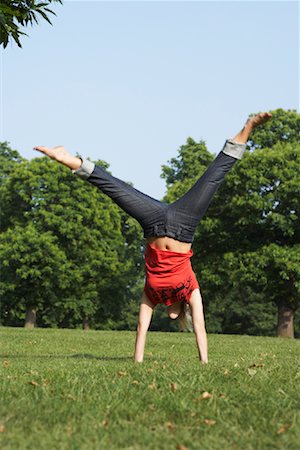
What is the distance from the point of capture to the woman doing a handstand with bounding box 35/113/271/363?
7.94 meters

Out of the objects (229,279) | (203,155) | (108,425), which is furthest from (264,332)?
(108,425)

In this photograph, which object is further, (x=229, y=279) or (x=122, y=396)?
(x=229, y=279)

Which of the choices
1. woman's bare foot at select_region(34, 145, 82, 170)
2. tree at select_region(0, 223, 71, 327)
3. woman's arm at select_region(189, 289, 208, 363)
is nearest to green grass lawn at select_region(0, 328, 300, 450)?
woman's arm at select_region(189, 289, 208, 363)

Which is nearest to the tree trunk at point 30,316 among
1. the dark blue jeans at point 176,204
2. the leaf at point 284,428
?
the dark blue jeans at point 176,204

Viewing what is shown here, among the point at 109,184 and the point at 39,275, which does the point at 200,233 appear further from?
the point at 109,184

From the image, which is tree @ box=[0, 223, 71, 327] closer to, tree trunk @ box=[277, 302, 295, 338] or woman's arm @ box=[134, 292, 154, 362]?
tree trunk @ box=[277, 302, 295, 338]

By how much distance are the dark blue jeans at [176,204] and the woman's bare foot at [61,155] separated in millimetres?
296

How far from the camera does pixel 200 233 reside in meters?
37.1

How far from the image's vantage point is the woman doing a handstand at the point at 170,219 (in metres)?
7.94

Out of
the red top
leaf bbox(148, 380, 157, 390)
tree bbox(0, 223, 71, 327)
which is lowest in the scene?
leaf bbox(148, 380, 157, 390)

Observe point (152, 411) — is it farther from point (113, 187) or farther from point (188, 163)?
point (188, 163)

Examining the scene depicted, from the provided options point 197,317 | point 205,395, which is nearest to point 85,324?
point 197,317

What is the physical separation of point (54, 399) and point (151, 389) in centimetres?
88

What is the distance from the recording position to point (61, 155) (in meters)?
7.70
